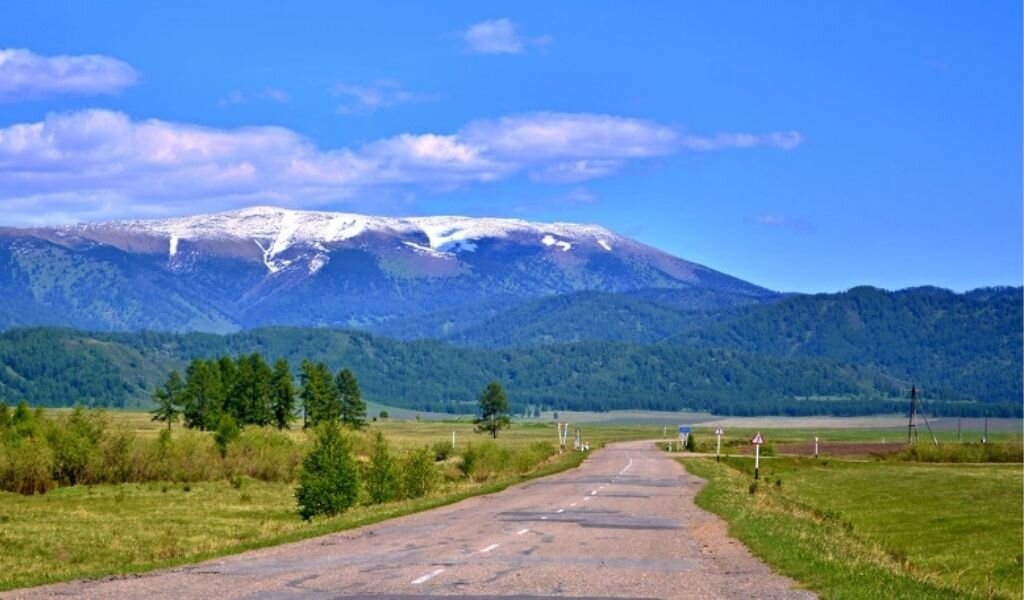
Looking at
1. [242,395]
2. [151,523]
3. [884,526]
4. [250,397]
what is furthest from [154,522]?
[242,395]

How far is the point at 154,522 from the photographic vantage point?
57719mm

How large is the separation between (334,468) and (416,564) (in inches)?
1233

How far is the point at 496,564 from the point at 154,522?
35869 millimetres

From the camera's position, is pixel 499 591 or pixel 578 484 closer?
pixel 499 591

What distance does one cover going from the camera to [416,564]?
2528 centimetres

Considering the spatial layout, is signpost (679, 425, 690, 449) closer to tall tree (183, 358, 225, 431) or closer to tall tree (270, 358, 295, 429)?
tall tree (270, 358, 295, 429)

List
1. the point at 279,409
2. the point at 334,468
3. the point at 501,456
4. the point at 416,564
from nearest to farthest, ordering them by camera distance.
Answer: the point at 416,564 < the point at 334,468 < the point at 501,456 < the point at 279,409

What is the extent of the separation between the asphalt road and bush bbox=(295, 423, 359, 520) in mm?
14607

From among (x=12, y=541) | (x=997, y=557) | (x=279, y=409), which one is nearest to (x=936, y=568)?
(x=997, y=557)

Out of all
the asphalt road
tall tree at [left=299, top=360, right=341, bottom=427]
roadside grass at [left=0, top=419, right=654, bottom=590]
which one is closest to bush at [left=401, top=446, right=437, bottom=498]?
roadside grass at [left=0, top=419, right=654, bottom=590]

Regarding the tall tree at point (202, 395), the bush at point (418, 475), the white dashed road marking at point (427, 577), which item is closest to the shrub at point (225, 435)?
the tall tree at point (202, 395)

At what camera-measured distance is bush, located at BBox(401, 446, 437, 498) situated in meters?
61.2

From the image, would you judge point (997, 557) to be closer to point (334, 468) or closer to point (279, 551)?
point (279, 551)

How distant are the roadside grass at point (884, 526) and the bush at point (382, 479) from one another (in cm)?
1365
